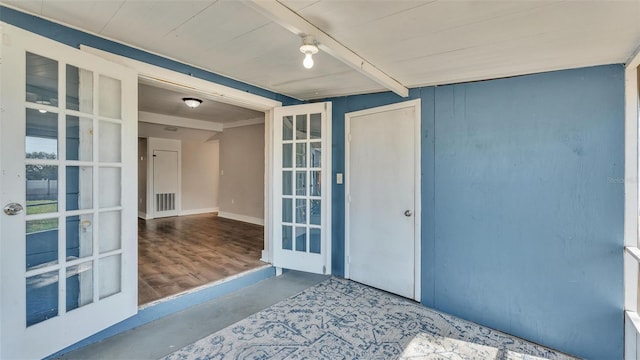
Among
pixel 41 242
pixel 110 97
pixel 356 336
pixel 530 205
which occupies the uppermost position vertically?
pixel 110 97

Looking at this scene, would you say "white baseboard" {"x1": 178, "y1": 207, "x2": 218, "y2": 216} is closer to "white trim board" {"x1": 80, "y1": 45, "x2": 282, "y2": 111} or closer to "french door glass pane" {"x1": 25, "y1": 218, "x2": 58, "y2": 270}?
"white trim board" {"x1": 80, "y1": 45, "x2": 282, "y2": 111}

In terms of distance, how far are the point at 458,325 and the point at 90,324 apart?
113 inches

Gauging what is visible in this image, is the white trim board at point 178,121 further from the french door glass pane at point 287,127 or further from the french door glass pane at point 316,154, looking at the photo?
the french door glass pane at point 316,154

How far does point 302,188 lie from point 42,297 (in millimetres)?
2381

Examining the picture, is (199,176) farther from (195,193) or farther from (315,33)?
(315,33)

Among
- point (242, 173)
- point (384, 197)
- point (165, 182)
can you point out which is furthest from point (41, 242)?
point (165, 182)

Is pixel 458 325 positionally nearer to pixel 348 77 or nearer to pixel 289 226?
pixel 289 226

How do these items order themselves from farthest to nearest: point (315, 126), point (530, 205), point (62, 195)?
point (315, 126)
point (530, 205)
point (62, 195)

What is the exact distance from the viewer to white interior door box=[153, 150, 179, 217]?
287 inches

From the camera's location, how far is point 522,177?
2502mm

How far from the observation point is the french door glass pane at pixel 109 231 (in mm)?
2121

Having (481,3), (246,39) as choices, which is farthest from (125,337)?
(481,3)

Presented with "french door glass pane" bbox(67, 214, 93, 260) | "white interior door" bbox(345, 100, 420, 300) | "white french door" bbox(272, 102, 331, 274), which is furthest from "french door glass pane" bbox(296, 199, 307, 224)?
"french door glass pane" bbox(67, 214, 93, 260)

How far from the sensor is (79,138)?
6.58 feet
